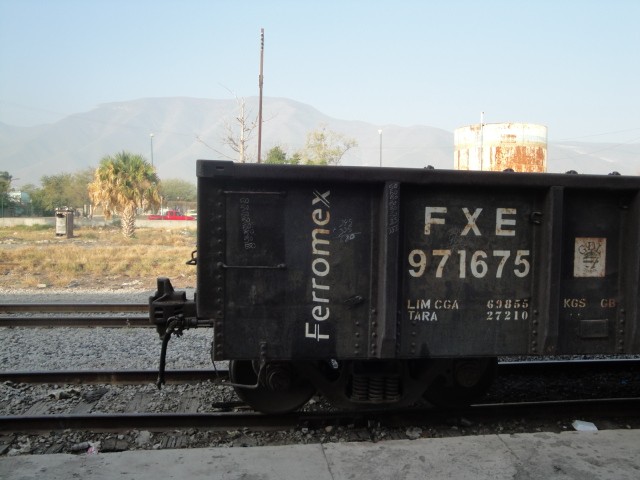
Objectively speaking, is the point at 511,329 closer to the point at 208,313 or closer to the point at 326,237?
the point at 326,237

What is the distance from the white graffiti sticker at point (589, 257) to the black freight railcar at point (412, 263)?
0.01m

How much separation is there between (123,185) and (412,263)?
33.0m

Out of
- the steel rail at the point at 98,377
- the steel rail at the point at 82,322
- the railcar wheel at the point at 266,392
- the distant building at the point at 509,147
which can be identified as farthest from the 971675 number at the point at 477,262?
the distant building at the point at 509,147

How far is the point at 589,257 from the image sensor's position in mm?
4598

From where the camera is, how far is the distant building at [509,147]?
89.4 ft

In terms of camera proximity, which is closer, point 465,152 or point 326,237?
point 326,237

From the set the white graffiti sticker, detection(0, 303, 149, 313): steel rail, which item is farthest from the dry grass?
the white graffiti sticker

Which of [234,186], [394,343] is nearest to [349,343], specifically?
[394,343]

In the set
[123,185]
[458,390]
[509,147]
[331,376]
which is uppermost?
[509,147]

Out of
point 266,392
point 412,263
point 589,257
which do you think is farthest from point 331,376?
point 589,257

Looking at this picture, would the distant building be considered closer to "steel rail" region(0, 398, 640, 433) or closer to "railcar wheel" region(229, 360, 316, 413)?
"steel rail" region(0, 398, 640, 433)

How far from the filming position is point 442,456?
449 cm

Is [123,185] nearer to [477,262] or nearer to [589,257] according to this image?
[477,262]

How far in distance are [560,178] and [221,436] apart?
3723 millimetres
